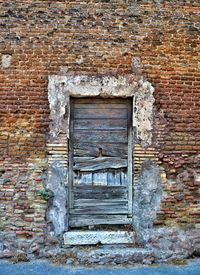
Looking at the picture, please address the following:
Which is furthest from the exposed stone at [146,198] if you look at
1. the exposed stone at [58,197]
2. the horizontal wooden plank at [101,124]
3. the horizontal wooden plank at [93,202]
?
the exposed stone at [58,197]

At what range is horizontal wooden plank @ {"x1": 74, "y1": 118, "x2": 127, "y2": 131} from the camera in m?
6.03

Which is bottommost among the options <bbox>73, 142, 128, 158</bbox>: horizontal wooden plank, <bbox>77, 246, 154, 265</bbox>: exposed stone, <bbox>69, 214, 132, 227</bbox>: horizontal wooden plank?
<bbox>77, 246, 154, 265</bbox>: exposed stone

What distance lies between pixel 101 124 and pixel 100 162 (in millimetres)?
616

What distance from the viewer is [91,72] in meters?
5.89

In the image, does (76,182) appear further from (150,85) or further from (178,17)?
(178,17)

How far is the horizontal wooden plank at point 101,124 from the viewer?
6.03 m

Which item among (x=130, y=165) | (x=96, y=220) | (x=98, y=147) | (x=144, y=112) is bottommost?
(x=96, y=220)

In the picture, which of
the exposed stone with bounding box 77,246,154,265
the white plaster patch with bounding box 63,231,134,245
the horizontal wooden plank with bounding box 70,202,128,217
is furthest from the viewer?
the horizontal wooden plank with bounding box 70,202,128,217

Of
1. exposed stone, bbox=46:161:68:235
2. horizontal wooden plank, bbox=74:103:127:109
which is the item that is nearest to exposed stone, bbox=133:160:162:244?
horizontal wooden plank, bbox=74:103:127:109

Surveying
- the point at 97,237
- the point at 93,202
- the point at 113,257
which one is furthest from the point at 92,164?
the point at 113,257

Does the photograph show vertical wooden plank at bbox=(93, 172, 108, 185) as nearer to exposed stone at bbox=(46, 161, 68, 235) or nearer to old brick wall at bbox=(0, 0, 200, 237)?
exposed stone at bbox=(46, 161, 68, 235)

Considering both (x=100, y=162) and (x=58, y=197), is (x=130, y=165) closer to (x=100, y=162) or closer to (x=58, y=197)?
(x=100, y=162)

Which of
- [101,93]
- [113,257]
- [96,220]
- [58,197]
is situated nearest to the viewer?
[113,257]

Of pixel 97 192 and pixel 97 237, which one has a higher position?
pixel 97 192
